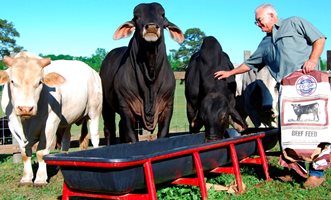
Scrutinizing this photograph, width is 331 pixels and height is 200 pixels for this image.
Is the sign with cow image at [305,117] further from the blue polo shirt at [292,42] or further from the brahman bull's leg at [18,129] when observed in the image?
the brahman bull's leg at [18,129]

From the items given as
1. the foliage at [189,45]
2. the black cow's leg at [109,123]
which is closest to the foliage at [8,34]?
the foliage at [189,45]

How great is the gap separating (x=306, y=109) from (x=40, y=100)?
3101mm

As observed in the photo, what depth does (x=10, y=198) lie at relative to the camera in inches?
197

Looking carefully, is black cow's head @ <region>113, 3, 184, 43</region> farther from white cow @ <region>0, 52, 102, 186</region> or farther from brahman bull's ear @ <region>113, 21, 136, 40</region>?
white cow @ <region>0, 52, 102, 186</region>

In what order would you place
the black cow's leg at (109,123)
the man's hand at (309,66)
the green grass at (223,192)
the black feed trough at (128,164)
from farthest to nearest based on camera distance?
1. the black cow's leg at (109,123)
2. the man's hand at (309,66)
3. the green grass at (223,192)
4. the black feed trough at (128,164)

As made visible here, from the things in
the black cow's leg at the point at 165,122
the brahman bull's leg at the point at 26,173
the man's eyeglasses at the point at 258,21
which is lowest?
the brahman bull's leg at the point at 26,173

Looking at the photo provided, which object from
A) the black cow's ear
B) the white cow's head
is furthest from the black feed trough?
the white cow's head

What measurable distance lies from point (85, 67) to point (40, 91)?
2.21 metres

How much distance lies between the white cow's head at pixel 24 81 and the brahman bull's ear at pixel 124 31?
3.84ft

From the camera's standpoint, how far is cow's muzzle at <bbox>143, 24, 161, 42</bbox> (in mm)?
5625

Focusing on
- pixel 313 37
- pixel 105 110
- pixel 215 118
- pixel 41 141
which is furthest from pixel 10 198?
pixel 313 37

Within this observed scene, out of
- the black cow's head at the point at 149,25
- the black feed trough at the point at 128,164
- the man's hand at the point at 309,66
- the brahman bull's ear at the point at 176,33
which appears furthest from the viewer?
the brahman bull's ear at the point at 176,33

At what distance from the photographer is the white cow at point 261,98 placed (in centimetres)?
734

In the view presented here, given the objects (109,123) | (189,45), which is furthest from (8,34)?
(109,123)
